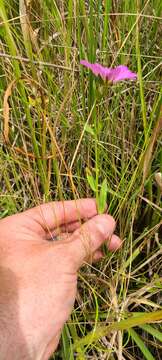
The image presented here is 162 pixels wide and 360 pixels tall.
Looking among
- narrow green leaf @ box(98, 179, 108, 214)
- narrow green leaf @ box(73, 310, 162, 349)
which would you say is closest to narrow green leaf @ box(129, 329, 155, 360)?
narrow green leaf @ box(73, 310, 162, 349)

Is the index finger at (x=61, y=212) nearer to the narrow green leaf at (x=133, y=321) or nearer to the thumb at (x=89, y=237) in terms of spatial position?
the thumb at (x=89, y=237)

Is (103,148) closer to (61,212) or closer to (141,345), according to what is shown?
(61,212)

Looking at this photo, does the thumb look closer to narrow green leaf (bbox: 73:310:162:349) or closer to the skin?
the skin

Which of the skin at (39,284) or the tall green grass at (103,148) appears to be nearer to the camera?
the skin at (39,284)

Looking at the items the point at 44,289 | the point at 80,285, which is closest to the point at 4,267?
the point at 44,289

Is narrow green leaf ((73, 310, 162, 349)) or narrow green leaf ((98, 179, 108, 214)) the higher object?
narrow green leaf ((98, 179, 108, 214))

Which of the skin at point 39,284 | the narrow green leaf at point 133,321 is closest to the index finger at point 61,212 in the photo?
the skin at point 39,284

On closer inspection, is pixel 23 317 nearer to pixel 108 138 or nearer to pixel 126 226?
pixel 126 226
